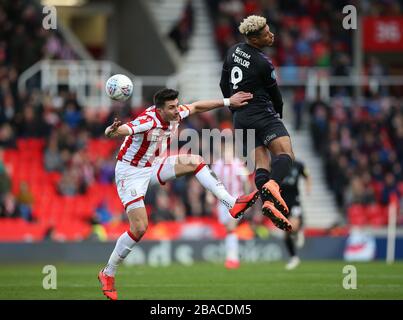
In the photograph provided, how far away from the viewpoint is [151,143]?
14.5 metres

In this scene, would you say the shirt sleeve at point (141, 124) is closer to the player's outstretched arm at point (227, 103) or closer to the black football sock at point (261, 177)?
the player's outstretched arm at point (227, 103)

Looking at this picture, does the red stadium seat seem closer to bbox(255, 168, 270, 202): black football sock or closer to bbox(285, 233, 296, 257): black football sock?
bbox(285, 233, 296, 257): black football sock

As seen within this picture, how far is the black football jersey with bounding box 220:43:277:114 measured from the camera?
14.4 m

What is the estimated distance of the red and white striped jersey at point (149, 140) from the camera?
14.3 m

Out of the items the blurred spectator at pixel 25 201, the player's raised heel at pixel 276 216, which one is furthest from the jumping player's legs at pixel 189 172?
the blurred spectator at pixel 25 201

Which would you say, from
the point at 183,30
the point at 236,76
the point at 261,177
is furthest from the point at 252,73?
the point at 183,30

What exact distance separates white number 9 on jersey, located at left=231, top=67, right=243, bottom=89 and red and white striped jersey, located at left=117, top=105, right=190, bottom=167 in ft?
2.37

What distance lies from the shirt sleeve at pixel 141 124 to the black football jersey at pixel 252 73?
1.28 m

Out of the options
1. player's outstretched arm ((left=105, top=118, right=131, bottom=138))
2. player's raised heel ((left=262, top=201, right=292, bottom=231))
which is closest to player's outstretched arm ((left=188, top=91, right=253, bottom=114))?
player's outstretched arm ((left=105, top=118, right=131, bottom=138))

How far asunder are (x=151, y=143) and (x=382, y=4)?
21584 mm

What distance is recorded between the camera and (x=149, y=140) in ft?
47.4

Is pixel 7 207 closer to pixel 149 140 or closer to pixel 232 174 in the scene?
pixel 232 174

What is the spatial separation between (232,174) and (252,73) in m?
7.00

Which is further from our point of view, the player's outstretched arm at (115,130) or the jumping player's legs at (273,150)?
the jumping player's legs at (273,150)
